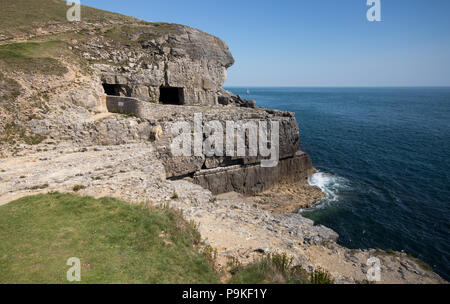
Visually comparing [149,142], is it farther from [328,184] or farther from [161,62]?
[328,184]

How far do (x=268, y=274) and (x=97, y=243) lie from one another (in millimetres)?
7240

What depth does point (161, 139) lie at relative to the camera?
2431 centimetres

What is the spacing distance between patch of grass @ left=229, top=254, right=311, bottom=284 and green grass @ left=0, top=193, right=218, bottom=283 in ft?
3.84

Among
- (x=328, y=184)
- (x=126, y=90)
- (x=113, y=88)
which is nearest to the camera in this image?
(x=126, y=90)

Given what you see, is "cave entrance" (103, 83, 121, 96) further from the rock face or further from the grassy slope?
the grassy slope

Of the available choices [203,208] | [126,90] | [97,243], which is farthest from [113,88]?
[97,243]

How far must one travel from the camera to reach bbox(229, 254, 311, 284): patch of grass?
28.9 ft

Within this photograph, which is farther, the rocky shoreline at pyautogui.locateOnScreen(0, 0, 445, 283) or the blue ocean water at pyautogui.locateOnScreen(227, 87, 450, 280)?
the blue ocean water at pyautogui.locateOnScreen(227, 87, 450, 280)

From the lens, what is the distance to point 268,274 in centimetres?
909

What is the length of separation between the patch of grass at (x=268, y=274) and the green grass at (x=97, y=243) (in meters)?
1.17

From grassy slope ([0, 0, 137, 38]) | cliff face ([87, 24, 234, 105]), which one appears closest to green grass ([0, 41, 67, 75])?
cliff face ([87, 24, 234, 105])

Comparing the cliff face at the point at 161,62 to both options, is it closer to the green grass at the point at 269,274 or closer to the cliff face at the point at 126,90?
the cliff face at the point at 126,90
